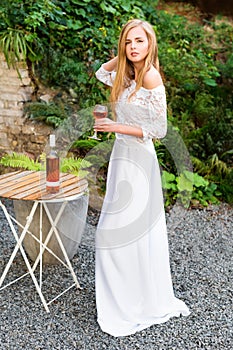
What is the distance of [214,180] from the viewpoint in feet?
20.6

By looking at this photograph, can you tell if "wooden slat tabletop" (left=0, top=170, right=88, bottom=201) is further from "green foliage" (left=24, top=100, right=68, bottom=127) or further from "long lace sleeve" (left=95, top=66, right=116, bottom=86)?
"green foliage" (left=24, top=100, right=68, bottom=127)

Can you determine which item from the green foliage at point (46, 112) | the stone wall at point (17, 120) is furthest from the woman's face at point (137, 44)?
the stone wall at point (17, 120)

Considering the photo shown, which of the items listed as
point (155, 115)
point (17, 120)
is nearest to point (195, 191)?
point (17, 120)

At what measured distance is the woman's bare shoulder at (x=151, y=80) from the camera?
3100mm

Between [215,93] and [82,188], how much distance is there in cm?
426

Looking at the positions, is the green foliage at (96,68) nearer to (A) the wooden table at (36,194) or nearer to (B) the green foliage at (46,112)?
(B) the green foliage at (46,112)

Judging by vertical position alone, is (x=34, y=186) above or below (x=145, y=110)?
below

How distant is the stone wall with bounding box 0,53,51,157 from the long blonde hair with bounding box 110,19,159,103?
121 inches

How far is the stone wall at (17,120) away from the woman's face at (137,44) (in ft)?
10.5

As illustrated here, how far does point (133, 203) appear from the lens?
3.35m

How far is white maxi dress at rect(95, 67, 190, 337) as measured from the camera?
3326 millimetres

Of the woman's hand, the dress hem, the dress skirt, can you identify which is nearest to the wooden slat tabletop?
the dress skirt

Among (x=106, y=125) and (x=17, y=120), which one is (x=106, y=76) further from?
(x=17, y=120)

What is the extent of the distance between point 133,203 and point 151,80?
785 millimetres
